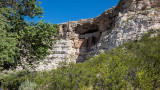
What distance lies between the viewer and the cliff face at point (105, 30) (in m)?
14.5

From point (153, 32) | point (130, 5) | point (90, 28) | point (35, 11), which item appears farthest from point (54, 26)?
point (90, 28)

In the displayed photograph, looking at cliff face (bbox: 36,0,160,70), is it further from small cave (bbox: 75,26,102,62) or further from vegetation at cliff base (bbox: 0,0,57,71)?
vegetation at cliff base (bbox: 0,0,57,71)

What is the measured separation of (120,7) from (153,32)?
26.9 feet

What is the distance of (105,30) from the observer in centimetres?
2105

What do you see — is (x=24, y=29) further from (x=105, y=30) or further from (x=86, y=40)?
(x=86, y=40)

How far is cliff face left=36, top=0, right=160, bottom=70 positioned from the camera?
14.5 metres

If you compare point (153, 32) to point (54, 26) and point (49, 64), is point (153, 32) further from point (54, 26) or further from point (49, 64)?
point (49, 64)

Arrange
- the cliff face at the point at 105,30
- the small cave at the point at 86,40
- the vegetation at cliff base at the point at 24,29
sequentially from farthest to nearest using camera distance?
the small cave at the point at 86,40 < the cliff face at the point at 105,30 < the vegetation at cliff base at the point at 24,29

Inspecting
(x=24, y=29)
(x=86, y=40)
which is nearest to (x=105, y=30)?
(x=86, y=40)

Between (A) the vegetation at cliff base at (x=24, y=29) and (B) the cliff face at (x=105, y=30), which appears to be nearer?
(A) the vegetation at cliff base at (x=24, y=29)

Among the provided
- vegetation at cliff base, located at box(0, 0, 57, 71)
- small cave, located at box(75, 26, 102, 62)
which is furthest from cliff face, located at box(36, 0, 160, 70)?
vegetation at cliff base, located at box(0, 0, 57, 71)

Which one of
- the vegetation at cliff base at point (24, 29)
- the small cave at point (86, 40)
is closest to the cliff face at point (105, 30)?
the small cave at point (86, 40)

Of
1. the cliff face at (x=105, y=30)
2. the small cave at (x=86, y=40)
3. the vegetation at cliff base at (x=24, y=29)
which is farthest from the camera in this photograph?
the small cave at (x=86, y=40)

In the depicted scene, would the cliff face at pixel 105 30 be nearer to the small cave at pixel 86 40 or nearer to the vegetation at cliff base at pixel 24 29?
the small cave at pixel 86 40
